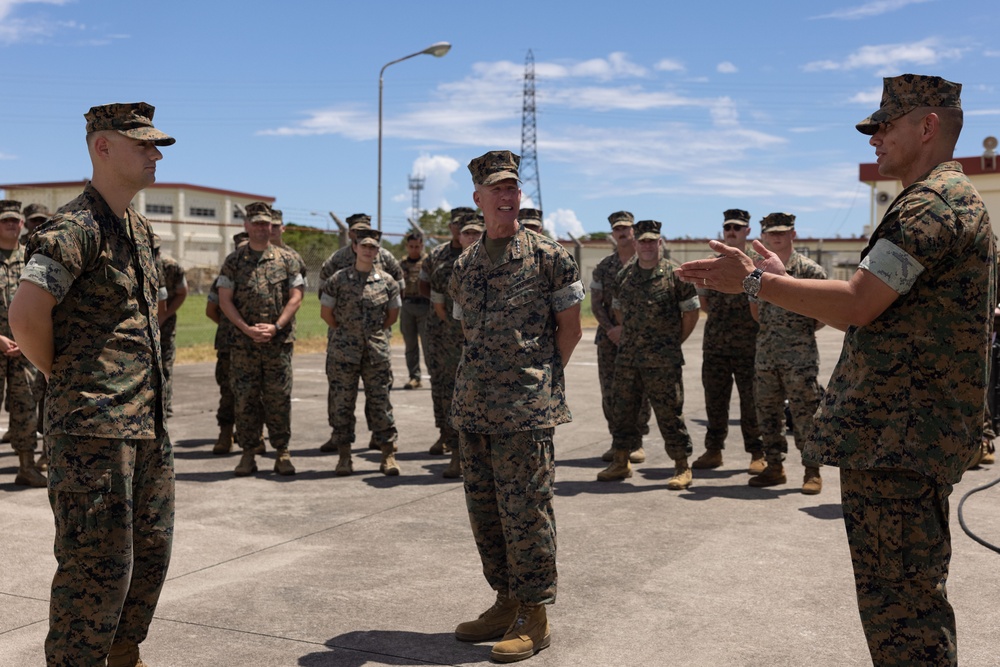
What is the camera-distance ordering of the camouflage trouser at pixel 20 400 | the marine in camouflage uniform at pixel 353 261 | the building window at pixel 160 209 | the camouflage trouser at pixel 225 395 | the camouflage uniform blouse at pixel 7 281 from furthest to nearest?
the building window at pixel 160 209, the camouflage trouser at pixel 225 395, the marine in camouflage uniform at pixel 353 261, the camouflage uniform blouse at pixel 7 281, the camouflage trouser at pixel 20 400

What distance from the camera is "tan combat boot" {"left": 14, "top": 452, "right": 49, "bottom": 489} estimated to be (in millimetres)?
7816

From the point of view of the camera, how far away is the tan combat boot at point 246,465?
27.8ft

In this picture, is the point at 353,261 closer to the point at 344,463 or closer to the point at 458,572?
the point at 344,463

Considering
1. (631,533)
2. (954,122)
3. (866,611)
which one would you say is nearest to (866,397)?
(866,611)

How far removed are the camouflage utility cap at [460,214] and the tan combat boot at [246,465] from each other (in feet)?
8.70

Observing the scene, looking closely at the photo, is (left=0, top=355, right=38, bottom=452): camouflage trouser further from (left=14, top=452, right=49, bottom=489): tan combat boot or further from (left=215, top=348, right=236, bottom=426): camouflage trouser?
(left=215, top=348, right=236, bottom=426): camouflage trouser

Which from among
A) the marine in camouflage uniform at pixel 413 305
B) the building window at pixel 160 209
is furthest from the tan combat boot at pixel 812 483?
the building window at pixel 160 209

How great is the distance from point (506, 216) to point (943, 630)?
8.44 feet

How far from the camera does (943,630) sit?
3.22m

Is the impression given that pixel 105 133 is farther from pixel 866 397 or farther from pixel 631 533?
pixel 631 533

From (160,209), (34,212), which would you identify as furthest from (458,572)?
(160,209)

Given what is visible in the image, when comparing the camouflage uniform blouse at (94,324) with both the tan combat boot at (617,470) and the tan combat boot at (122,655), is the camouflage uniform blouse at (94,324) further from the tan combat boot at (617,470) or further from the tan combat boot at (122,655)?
the tan combat boot at (617,470)

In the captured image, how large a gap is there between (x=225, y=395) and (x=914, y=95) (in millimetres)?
7627

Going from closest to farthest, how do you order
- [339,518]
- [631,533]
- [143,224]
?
[143,224]
[631,533]
[339,518]
